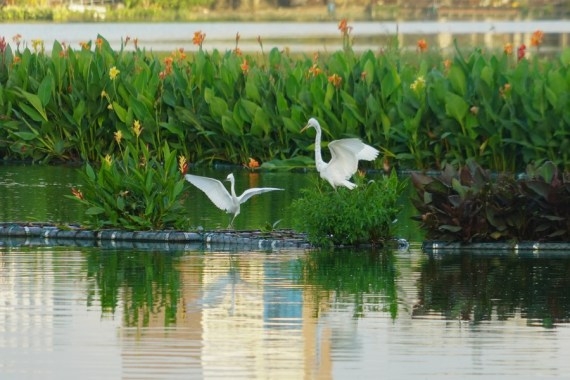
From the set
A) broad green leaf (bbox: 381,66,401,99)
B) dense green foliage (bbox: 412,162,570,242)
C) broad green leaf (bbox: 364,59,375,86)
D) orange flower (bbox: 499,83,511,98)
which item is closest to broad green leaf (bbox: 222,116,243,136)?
broad green leaf (bbox: 364,59,375,86)

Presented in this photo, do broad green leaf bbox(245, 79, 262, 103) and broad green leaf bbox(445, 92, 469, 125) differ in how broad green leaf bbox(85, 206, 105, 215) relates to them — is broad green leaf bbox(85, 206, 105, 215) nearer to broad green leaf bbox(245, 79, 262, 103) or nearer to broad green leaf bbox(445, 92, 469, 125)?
broad green leaf bbox(445, 92, 469, 125)

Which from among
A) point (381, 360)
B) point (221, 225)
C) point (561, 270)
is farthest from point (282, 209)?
point (381, 360)

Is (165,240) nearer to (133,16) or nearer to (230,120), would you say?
(230,120)

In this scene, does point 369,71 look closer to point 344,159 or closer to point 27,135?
point 27,135

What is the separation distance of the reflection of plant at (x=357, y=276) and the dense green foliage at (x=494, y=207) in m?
0.60

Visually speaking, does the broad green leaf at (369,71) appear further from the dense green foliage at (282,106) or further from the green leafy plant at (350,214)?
the green leafy plant at (350,214)

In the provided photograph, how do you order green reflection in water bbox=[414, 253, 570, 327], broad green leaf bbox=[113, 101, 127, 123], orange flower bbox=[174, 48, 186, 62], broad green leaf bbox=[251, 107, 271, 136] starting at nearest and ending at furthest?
1. green reflection in water bbox=[414, 253, 570, 327]
2. broad green leaf bbox=[251, 107, 271, 136]
3. orange flower bbox=[174, 48, 186, 62]
4. broad green leaf bbox=[113, 101, 127, 123]

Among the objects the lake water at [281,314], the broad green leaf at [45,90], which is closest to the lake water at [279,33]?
the broad green leaf at [45,90]

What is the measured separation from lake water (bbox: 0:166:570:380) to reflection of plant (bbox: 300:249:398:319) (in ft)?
0.04

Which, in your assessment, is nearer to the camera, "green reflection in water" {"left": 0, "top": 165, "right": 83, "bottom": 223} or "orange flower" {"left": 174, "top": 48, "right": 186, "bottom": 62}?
"green reflection in water" {"left": 0, "top": 165, "right": 83, "bottom": 223}

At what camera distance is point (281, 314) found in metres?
11.5

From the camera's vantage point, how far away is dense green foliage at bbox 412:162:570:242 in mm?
14602

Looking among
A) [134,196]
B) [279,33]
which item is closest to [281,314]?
[134,196]

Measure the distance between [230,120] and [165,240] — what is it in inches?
296
